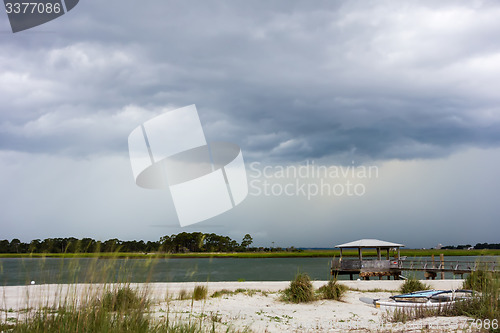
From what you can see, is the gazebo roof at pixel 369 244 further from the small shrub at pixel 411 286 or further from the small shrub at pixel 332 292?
the small shrub at pixel 332 292

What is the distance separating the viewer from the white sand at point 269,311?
6.88 metres

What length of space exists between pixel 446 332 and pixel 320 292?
6836mm

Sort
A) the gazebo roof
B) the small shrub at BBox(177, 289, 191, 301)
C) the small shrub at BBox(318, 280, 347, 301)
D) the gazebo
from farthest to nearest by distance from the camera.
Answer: the gazebo < the gazebo roof < the small shrub at BBox(318, 280, 347, 301) < the small shrub at BBox(177, 289, 191, 301)

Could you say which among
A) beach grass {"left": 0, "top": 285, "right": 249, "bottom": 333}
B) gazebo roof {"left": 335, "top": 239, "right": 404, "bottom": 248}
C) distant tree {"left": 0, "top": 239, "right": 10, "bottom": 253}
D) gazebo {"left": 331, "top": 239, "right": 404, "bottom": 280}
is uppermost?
distant tree {"left": 0, "top": 239, "right": 10, "bottom": 253}

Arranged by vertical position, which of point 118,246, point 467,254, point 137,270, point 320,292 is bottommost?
point 467,254

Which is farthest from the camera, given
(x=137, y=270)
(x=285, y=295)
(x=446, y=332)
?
(x=285, y=295)

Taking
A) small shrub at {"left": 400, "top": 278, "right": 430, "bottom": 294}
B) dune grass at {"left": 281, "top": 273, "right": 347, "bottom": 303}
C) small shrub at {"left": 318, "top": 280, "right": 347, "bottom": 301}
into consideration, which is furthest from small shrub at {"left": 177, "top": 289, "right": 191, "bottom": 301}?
small shrub at {"left": 400, "top": 278, "right": 430, "bottom": 294}

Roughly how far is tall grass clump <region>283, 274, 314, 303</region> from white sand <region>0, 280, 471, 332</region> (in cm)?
30

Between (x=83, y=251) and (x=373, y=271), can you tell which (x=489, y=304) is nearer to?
(x=83, y=251)

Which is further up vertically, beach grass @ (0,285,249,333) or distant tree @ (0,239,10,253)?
distant tree @ (0,239,10,253)

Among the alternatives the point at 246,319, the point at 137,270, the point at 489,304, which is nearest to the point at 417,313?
the point at 489,304

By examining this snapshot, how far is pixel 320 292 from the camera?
44.1 ft

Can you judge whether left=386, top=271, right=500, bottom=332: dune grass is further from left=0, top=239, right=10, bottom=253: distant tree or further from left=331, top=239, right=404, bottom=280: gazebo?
left=331, top=239, right=404, bottom=280: gazebo

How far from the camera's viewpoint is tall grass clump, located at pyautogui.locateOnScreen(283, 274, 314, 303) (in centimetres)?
1229
